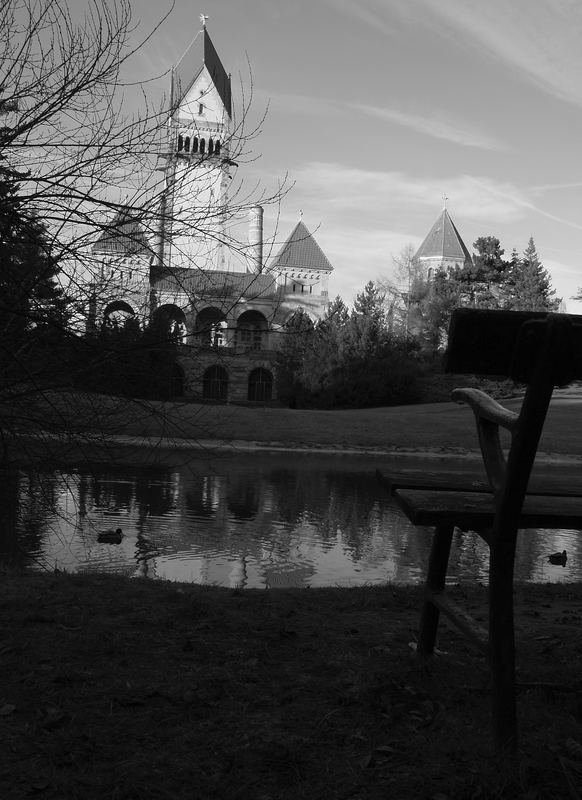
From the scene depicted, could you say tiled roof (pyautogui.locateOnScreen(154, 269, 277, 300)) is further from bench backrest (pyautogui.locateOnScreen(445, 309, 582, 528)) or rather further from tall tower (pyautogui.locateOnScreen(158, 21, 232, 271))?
bench backrest (pyautogui.locateOnScreen(445, 309, 582, 528))

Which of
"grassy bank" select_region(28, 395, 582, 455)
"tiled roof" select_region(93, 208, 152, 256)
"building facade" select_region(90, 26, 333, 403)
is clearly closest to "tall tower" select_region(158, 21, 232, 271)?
"building facade" select_region(90, 26, 333, 403)

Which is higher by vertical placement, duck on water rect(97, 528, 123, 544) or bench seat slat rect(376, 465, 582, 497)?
bench seat slat rect(376, 465, 582, 497)

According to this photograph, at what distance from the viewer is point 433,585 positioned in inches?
141

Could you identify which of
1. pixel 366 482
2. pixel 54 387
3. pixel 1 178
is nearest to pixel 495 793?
pixel 54 387

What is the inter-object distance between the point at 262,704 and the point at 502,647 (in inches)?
40.6

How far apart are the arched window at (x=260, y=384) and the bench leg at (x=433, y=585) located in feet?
177

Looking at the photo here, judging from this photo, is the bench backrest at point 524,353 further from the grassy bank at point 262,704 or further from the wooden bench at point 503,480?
the grassy bank at point 262,704

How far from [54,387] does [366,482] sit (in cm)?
1264

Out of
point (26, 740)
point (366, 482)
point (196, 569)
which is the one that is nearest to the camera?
point (26, 740)

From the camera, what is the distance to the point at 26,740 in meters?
2.79

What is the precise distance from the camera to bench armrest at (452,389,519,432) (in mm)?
2588

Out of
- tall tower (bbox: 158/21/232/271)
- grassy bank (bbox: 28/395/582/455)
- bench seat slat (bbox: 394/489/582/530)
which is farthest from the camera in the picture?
grassy bank (bbox: 28/395/582/455)

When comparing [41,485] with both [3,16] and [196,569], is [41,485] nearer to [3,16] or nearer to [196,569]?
[3,16]

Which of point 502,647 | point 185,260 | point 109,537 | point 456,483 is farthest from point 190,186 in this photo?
point 109,537
